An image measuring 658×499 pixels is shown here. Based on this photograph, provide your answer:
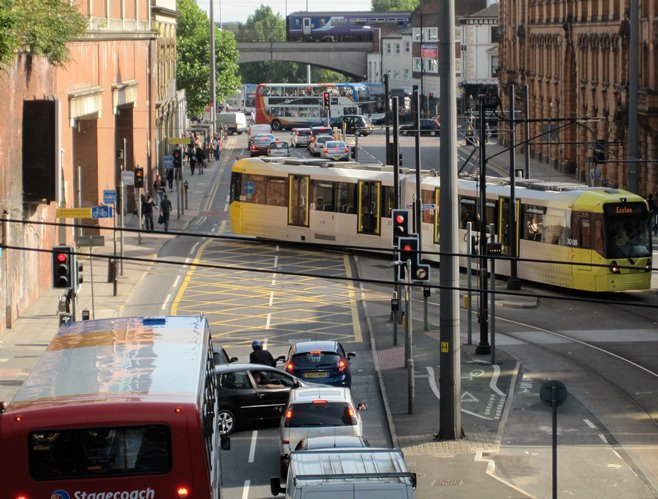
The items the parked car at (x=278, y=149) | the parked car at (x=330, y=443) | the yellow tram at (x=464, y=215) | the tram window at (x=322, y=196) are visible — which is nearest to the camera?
the parked car at (x=330, y=443)

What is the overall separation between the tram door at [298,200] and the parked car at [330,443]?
29.2m

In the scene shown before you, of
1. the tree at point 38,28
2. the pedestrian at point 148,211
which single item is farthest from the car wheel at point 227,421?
the pedestrian at point 148,211

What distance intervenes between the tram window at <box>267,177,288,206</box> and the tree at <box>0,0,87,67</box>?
1149 centimetres

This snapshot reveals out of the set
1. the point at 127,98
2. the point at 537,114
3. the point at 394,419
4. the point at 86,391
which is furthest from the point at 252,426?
the point at 537,114

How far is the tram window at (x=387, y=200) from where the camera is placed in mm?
46375

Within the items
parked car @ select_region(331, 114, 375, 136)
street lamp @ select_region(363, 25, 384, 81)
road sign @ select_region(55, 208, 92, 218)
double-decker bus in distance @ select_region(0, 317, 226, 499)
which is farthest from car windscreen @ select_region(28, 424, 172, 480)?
street lamp @ select_region(363, 25, 384, 81)

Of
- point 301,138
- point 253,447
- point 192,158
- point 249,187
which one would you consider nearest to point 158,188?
point 249,187

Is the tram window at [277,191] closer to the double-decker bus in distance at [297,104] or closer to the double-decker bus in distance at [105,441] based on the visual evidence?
the double-decker bus in distance at [105,441]

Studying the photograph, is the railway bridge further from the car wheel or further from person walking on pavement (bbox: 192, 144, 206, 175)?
the car wheel

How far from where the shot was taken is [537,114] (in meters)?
89.5

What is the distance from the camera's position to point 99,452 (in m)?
13.5

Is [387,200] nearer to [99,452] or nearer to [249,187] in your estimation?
[249,187]

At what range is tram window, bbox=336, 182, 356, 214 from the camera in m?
47.7

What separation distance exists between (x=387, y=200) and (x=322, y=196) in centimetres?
311
